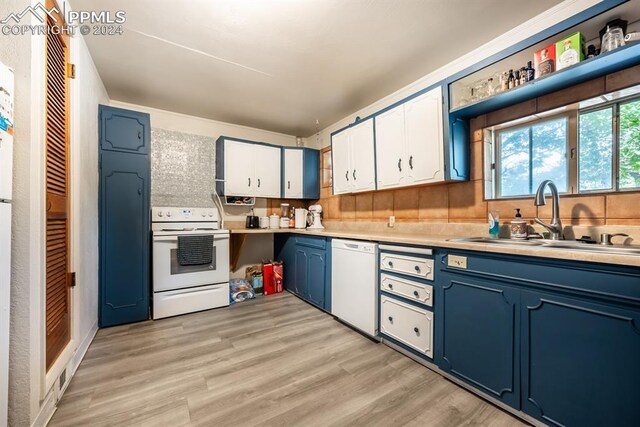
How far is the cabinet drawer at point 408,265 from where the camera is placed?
5.78 ft

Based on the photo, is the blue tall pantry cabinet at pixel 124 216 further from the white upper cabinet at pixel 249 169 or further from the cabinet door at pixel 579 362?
the cabinet door at pixel 579 362

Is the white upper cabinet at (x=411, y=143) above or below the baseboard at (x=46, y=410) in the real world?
above

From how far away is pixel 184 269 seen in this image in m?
2.75

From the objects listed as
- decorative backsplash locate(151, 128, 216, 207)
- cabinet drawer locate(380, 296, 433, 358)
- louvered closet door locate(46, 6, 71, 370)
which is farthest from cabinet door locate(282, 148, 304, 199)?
louvered closet door locate(46, 6, 71, 370)

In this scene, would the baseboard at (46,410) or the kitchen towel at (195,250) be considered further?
the kitchen towel at (195,250)

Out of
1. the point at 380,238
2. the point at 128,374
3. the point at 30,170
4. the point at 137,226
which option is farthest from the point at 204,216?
the point at 380,238

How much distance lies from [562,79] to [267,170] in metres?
3.15

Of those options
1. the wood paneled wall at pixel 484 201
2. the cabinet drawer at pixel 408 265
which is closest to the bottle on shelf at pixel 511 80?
the wood paneled wall at pixel 484 201

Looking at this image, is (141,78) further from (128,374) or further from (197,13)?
(128,374)

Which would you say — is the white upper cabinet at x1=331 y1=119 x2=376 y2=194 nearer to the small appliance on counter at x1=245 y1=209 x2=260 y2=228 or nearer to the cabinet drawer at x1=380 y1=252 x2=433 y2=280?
the cabinet drawer at x1=380 y1=252 x2=433 y2=280

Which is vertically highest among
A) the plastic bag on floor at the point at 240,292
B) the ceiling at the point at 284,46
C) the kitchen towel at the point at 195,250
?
the ceiling at the point at 284,46

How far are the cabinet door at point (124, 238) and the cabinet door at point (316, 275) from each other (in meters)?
1.74

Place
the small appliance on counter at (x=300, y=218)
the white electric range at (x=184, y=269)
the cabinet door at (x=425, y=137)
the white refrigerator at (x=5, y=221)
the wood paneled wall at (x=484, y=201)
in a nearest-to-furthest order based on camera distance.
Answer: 1. the white refrigerator at (x=5, y=221)
2. the wood paneled wall at (x=484, y=201)
3. the cabinet door at (x=425, y=137)
4. the white electric range at (x=184, y=269)
5. the small appliance on counter at (x=300, y=218)

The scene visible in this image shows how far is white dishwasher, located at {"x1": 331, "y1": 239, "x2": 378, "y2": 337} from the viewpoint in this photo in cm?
217
